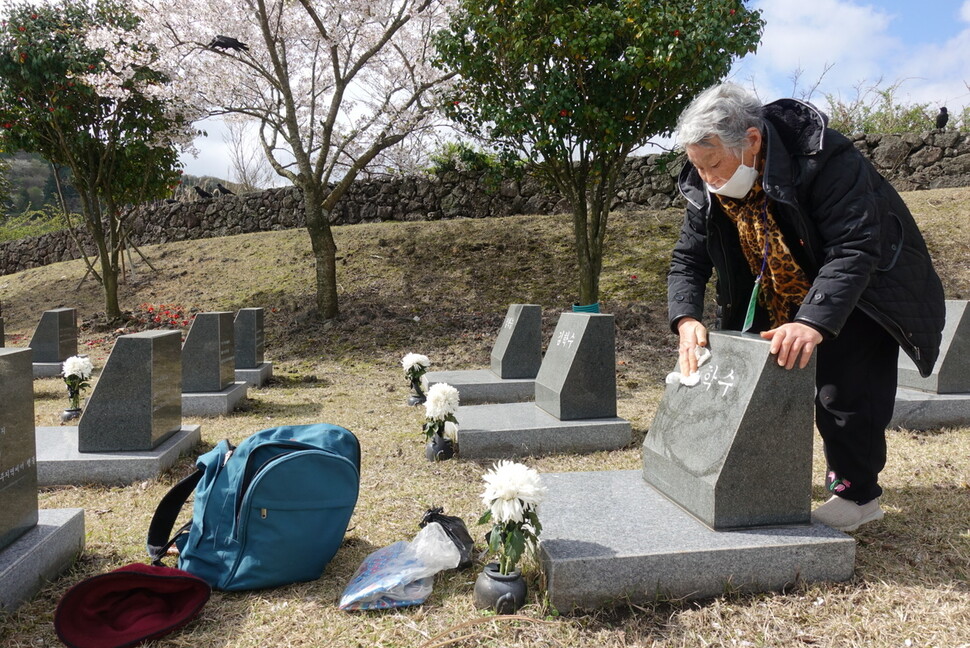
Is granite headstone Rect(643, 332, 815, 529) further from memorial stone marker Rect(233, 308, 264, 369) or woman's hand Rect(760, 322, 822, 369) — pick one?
memorial stone marker Rect(233, 308, 264, 369)

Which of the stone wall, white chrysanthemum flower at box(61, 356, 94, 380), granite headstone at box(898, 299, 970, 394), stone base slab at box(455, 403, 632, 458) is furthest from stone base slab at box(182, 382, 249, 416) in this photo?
granite headstone at box(898, 299, 970, 394)

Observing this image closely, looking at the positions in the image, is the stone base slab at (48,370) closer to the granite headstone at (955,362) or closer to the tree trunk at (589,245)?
the tree trunk at (589,245)

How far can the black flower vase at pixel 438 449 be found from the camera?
4.66m

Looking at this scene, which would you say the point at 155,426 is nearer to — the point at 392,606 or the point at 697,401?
the point at 392,606

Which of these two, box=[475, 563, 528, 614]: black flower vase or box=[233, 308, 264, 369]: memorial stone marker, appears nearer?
box=[475, 563, 528, 614]: black flower vase

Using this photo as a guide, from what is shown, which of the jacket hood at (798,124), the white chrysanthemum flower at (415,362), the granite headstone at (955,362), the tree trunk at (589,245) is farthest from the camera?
the tree trunk at (589,245)

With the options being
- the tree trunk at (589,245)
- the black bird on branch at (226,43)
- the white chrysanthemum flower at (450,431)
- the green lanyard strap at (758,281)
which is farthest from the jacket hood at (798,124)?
the black bird on branch at (226,43)

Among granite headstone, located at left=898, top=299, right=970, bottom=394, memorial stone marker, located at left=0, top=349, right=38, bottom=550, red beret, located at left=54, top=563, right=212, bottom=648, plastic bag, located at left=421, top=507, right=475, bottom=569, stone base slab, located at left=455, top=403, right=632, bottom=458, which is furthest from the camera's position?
granite headstone, located at left=898, top=299, right=970, bottom=394

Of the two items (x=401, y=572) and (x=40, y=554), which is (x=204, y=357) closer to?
(x=40, y=554)

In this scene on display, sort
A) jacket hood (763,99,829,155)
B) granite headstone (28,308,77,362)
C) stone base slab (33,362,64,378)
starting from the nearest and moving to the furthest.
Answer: jacket hood (763,99,829,155), stone base slab (33,362,64,378), granite headstone (28,308,77,362)

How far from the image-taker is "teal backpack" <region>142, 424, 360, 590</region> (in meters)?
2.59

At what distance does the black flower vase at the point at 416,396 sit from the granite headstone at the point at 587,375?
194 centimetres

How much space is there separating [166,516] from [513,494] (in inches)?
65.8

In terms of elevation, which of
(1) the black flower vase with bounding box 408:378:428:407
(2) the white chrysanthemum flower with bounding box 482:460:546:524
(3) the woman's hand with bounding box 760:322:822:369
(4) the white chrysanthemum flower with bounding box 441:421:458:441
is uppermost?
(3) the woman's hand with bounding box 760:322:822:369
